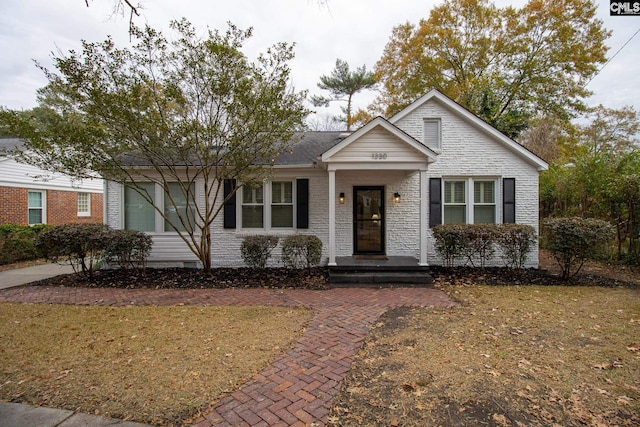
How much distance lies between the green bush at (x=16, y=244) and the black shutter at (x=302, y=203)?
8809 mm

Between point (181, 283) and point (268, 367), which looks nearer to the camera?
point (268, 367)

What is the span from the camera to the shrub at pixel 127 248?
800cm

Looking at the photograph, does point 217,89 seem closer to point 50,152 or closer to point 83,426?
point 50,152

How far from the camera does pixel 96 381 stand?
3340mm

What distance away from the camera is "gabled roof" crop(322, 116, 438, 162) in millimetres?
7961

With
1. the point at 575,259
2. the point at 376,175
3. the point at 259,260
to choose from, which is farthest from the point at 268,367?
the point at 575,259

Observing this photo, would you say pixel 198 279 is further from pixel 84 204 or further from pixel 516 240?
pixel 84 204

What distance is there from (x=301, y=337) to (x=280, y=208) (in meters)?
5.54

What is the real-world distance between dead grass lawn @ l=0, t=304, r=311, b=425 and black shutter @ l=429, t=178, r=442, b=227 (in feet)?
17.9

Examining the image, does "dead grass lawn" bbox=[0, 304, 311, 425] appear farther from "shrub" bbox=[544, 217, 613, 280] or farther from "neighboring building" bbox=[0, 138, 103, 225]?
"neighboring building" bbox=[0, 138, 103, 225]

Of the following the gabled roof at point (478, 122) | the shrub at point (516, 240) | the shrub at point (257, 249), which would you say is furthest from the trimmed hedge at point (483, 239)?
the shrub at point (257, 249)

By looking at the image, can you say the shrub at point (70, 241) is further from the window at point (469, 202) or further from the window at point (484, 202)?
the window at point (484, 202)

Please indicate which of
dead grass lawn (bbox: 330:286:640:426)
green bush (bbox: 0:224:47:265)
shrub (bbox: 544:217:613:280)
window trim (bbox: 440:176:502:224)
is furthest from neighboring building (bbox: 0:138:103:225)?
shrub (bbox: 544:217:613:280)

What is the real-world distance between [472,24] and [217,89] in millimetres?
19130
